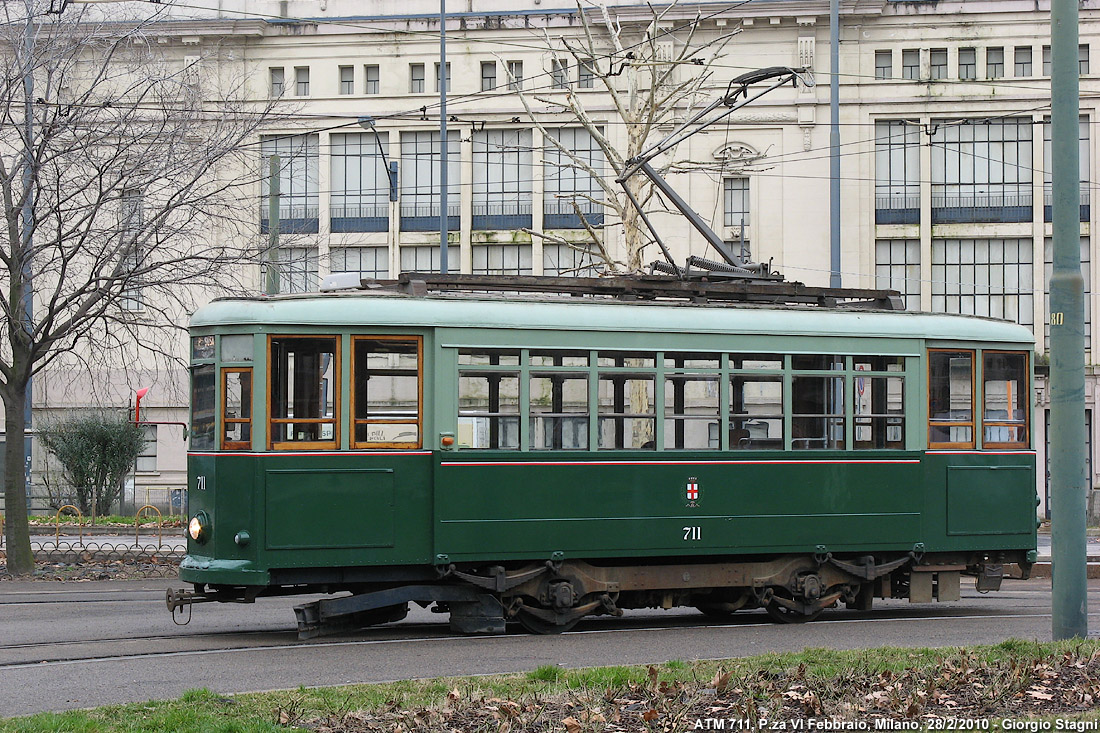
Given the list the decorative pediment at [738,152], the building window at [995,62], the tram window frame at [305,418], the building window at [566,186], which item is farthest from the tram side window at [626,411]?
the building window at [995,62]

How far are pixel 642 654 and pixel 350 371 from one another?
3507mm

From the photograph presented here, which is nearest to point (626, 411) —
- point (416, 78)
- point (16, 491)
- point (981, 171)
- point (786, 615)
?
point (786, 615)

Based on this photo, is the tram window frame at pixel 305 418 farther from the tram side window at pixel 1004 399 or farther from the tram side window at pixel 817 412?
the tram side window at pixel 1004 399

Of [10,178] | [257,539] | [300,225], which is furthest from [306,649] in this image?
[300,225]

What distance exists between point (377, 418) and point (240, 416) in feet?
3.88

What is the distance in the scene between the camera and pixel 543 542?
12.7 metres

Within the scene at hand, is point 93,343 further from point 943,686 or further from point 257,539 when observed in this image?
point 943,686

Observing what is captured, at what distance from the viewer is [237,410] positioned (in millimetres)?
12125

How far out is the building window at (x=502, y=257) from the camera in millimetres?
38281

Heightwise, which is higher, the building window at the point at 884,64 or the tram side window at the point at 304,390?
the building window at the point at 884,64

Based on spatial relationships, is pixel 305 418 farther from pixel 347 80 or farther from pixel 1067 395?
pixel 347 80

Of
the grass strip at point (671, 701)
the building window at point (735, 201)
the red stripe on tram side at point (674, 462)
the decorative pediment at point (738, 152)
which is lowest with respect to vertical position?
the grass strip at point (671, 701)

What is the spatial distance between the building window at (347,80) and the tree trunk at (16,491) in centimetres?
2034

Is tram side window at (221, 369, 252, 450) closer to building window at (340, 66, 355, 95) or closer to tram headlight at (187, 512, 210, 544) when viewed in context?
tram headlight at (187, 512, 210, 544)
